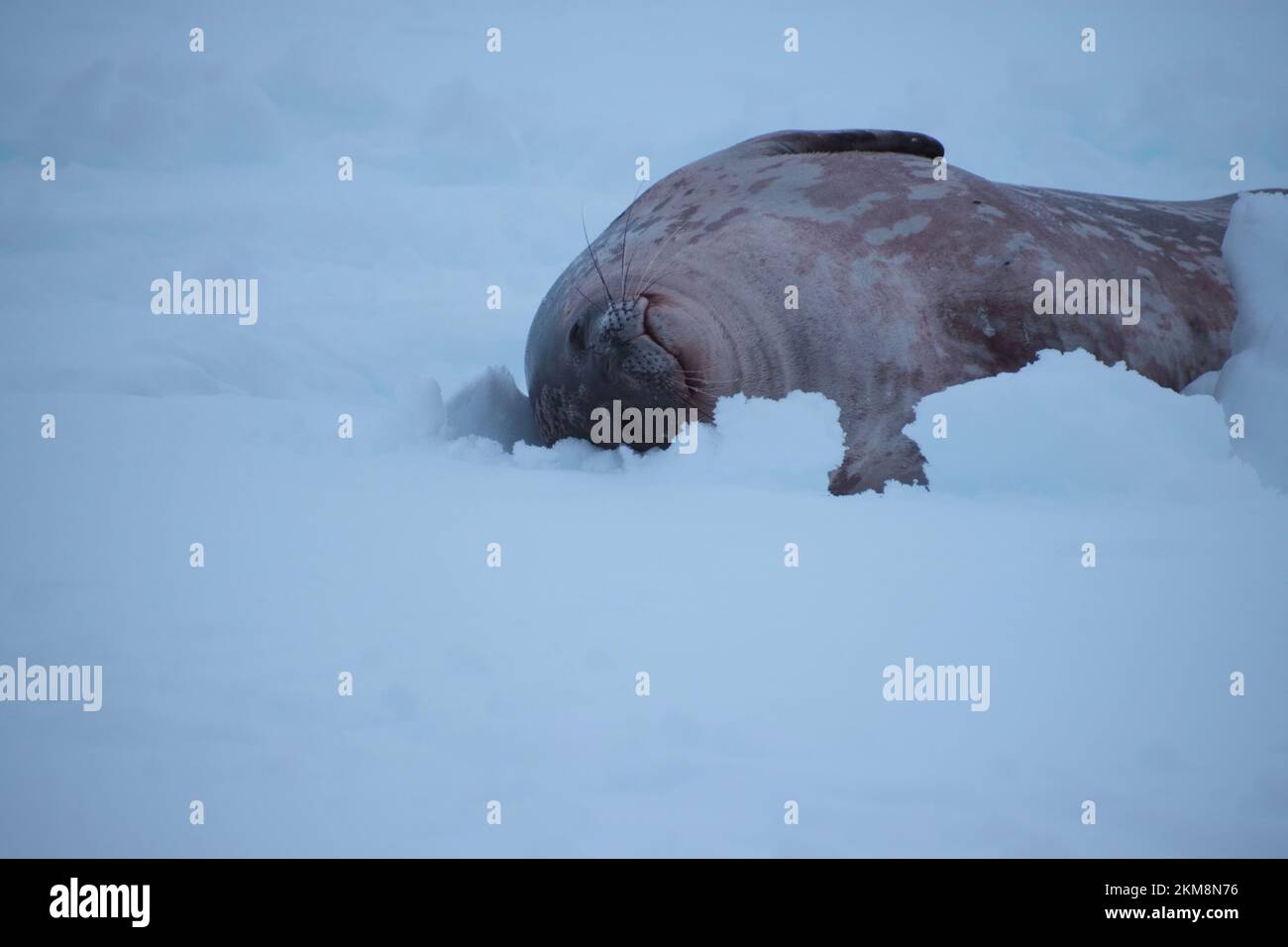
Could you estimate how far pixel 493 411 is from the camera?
14.6 feet

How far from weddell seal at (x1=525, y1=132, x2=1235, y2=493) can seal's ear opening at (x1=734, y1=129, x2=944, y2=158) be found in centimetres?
10

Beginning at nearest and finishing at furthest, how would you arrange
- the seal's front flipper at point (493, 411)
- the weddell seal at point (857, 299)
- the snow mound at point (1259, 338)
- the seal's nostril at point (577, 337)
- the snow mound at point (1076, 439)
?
1. the snow mound at point (1076, 439)
2. the snow mound at point (1259, 338)
3. the weddell seal at point (857, 299)
4. the seal's nostril at point (577, 337)
5. the seal's front flipper at point (493, 411)

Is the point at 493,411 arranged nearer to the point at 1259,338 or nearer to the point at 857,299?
→ the point at 857,299

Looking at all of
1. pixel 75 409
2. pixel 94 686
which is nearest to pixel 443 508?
pixel 94 686

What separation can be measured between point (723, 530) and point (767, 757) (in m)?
1.11

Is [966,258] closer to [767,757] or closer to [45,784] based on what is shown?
[767,757]

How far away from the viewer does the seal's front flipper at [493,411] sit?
4.32 meters

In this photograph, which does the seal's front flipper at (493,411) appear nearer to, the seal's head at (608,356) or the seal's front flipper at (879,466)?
the seal's head at (608,356)

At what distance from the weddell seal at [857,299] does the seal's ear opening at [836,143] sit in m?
0.10

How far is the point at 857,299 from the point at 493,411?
1483 mm

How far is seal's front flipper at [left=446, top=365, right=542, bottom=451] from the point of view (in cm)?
432

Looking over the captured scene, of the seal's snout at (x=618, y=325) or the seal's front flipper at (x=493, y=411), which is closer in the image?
the seal's snout at (x=618, y=325)

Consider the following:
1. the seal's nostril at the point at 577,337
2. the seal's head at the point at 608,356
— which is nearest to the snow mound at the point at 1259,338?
the seal's head at the point at 608,356

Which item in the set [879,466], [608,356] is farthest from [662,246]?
[879,466]
